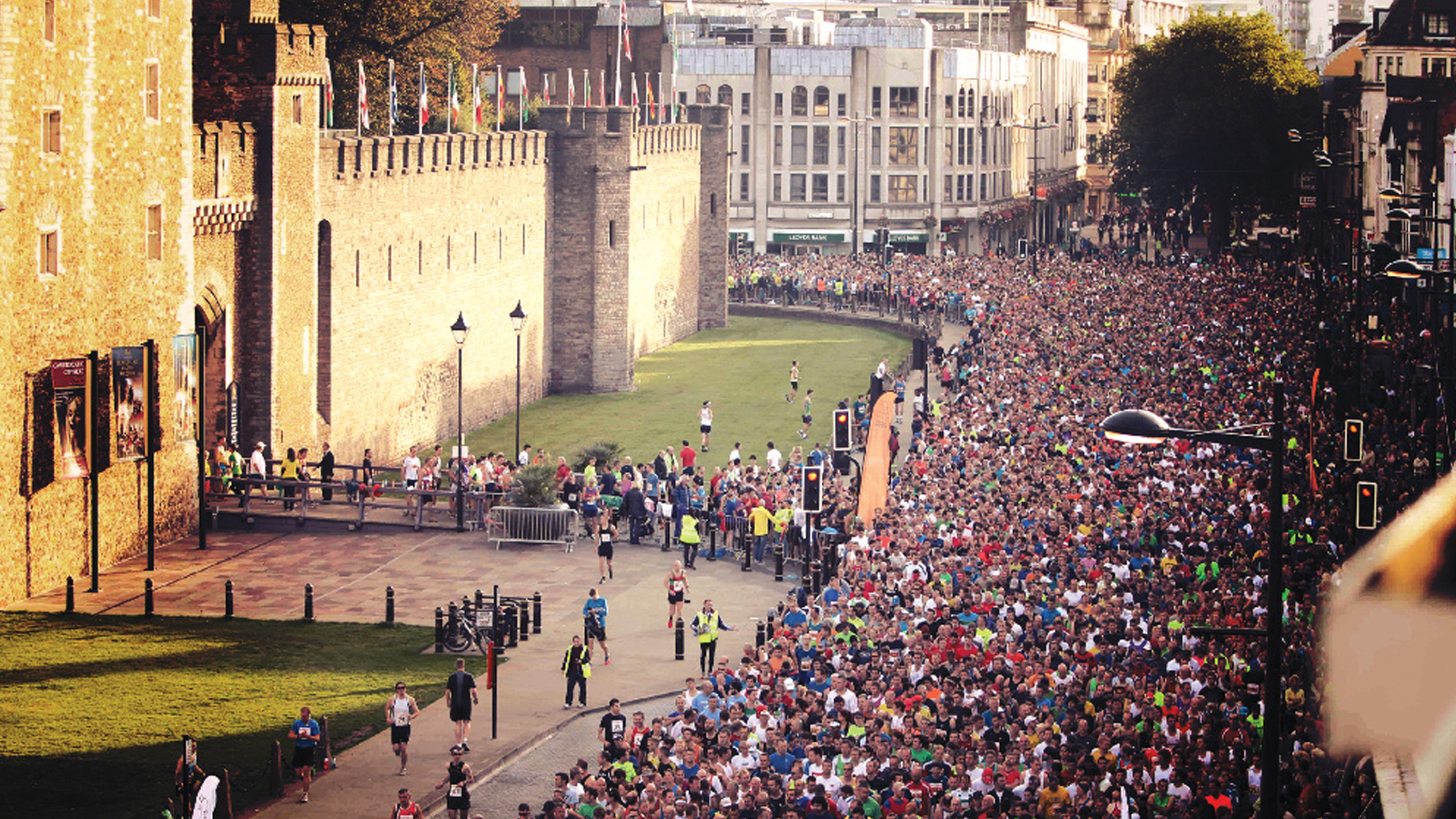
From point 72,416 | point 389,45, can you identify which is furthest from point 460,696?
point 389,45

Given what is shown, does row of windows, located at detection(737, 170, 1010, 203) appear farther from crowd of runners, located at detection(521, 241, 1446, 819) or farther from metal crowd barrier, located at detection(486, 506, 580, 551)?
metal crowd barrier, located at detection(486, 506, 580, 551)

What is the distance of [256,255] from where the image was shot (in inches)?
1591

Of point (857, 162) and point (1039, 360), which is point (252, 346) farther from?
point (857, 162)

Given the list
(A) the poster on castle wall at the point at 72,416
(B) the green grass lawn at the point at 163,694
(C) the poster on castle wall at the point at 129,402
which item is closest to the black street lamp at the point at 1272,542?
(B) the green grass lawn at the point at 163,694

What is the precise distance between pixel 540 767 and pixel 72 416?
40.6 ft

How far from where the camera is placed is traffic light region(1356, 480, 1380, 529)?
83.1 feet

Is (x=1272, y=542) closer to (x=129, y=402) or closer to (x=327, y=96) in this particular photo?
(x=129, y=402)

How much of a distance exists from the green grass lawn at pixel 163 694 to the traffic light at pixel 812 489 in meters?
6.79

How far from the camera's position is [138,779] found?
838 inches

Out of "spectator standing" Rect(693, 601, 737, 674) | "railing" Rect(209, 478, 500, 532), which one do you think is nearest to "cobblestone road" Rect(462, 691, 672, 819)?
"spectator standing" Rect(693, 601, 737, 674)

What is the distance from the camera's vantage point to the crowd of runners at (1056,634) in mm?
17312

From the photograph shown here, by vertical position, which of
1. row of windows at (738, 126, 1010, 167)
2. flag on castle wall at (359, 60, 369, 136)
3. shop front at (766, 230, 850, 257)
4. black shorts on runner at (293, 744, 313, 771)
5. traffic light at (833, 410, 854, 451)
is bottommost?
black shorts on runner at (293, 744, 313, 771)

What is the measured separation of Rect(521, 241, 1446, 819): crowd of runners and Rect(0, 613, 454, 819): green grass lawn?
4.07 metres

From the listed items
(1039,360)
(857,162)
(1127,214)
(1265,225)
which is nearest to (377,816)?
(1039,360)
